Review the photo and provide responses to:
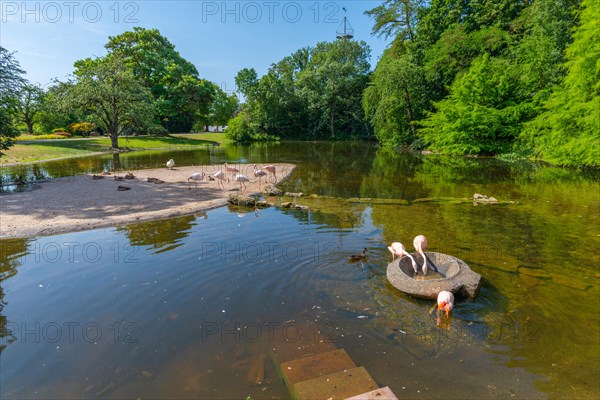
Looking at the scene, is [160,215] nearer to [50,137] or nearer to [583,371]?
[583,371]

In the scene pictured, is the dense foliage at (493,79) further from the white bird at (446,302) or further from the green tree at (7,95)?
the green tree at (7,95)

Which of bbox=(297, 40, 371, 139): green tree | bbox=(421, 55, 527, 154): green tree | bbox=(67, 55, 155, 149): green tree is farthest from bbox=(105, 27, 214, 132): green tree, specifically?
bbox=(421, 55, 527, 154): green tree

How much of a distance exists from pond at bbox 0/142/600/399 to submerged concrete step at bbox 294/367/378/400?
304mm

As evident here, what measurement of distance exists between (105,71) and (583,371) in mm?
44324

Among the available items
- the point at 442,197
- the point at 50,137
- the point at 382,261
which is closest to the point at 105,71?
the point at 50,137

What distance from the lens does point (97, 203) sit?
12.7 meters

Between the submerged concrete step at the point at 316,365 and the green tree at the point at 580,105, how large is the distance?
21938 millimetres

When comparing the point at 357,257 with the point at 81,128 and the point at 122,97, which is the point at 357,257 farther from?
the point at 81,128

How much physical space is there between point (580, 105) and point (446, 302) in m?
21.2

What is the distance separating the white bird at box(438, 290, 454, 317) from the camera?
555cm

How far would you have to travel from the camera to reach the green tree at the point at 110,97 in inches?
1404

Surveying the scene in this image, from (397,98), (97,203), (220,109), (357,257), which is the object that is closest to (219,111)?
(220,109)

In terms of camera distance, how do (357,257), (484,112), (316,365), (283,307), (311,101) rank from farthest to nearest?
(311,101)
(484,112)
(357,257)
(283,307)
(316,365)

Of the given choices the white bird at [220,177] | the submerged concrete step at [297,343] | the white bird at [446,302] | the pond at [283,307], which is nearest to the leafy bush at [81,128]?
the white bird at [220,177]
